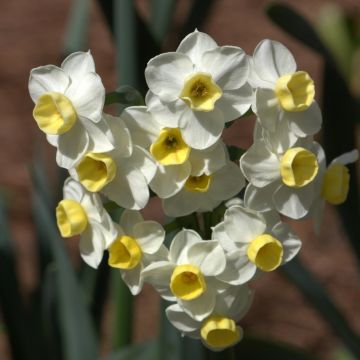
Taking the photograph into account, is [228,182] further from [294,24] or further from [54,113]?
[294,24]

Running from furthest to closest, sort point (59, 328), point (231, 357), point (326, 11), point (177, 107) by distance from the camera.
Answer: point (326, 11)
point (59, 328)
point (231, 357)
point (177, 107)

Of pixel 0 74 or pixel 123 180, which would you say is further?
pixel 0 74

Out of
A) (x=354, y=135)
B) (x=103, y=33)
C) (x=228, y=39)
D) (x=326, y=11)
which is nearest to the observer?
(x=354, y=135)

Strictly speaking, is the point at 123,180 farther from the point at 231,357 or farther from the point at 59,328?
the point at 59,328

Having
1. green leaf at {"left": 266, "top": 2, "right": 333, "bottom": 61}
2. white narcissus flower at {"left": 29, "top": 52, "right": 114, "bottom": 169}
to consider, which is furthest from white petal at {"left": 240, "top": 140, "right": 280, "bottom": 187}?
green leaf at {"left": 266, "top": 2, "right": 333, "bottom": 61}

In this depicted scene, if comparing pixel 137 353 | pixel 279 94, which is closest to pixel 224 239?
pixel 279 94

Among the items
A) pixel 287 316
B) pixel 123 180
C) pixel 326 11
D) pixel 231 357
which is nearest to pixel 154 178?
pixel 123 180

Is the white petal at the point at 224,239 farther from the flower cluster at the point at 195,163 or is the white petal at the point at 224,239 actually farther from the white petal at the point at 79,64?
the white petal at the point at 79,64
